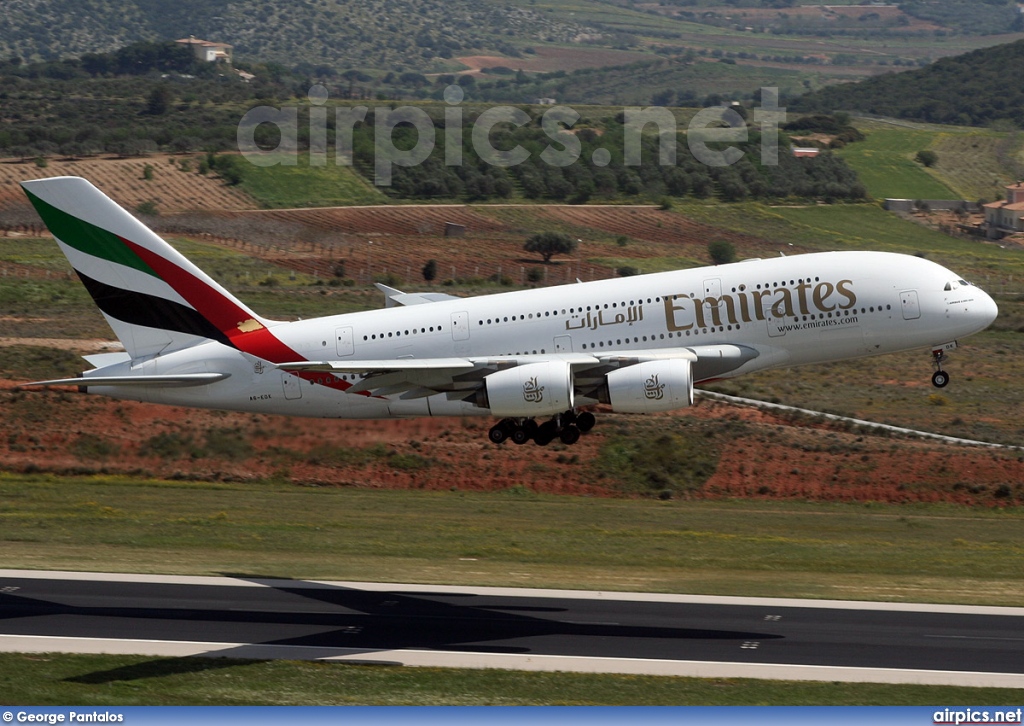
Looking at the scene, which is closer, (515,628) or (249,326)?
(515,628)

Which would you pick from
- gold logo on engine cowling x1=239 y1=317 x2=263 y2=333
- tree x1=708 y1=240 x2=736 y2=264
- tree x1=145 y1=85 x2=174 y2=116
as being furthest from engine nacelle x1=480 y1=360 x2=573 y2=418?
tree x1=145 y1=85 x2=174 y2=116

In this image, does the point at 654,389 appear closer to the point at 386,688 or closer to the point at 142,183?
the point at 386,688

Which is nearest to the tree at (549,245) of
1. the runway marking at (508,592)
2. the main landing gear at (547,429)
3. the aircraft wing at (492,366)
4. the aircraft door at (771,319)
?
the main landing gear at (547,429)

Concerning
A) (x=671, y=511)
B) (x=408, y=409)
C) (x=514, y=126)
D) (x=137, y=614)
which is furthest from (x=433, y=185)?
(x=137, y=614)

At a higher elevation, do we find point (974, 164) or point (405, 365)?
point (974, 164)

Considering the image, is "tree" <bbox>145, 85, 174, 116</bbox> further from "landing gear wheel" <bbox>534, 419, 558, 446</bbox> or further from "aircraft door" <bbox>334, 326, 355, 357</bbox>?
"landing gear wheel" <bbox>534, 419, 558, 446</bbox>

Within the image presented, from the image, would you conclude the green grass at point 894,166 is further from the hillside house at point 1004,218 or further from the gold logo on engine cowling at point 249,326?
the gold logo on engine cowling at point 249,326

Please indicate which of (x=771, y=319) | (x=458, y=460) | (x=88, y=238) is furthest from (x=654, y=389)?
(x=458, y=460)
